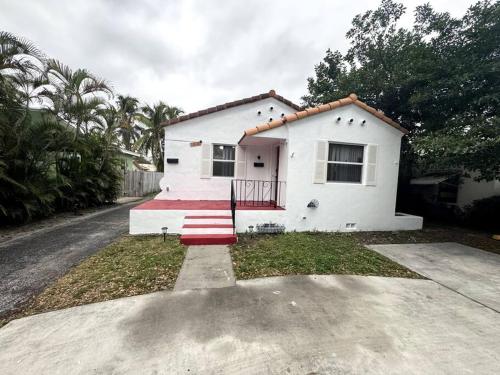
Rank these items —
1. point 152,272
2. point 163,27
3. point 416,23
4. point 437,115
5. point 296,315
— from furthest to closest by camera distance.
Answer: point 163,27
point 416,23
point 437,115
point 152,272
point 296,315

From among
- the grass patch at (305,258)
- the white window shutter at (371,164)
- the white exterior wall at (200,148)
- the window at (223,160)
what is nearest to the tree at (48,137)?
the white exterior wall at (200,148)

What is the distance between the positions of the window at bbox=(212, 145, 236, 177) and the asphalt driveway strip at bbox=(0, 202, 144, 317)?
3.59 m

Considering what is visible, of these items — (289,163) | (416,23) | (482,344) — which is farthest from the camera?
(416,23)

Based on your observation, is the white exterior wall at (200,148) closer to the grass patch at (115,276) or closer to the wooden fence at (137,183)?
the grass patch at (115,276)

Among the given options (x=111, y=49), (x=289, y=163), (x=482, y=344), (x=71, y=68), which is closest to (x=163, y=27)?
(x=111, y=49)

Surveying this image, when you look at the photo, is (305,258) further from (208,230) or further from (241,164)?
(241,164)

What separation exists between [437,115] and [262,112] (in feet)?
19.6

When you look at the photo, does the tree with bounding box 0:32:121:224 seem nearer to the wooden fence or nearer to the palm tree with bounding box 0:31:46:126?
the palm tree with bounding box 0:31:46:126

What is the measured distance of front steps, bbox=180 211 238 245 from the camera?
204 inches

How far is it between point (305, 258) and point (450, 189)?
10.3m

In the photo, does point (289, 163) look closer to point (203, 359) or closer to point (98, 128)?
point (203, 359)

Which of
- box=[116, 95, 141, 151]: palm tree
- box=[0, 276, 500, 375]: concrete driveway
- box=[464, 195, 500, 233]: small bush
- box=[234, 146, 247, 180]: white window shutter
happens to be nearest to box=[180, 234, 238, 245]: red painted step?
box=[0, 276, 500, 375]: concrete driveway

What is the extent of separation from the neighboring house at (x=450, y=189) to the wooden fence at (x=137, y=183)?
16472 millimetres

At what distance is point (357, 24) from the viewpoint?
9.16m
